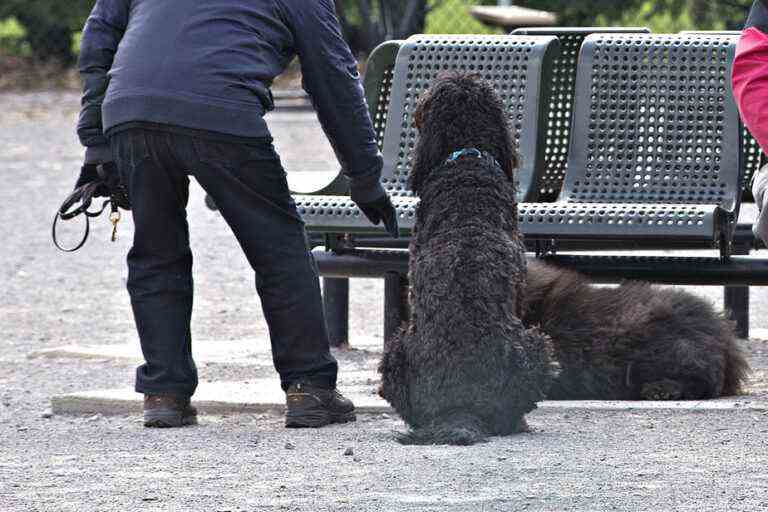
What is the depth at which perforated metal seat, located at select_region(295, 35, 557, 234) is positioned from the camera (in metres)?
6.20

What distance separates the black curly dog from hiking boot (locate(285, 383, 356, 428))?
1.09 ft

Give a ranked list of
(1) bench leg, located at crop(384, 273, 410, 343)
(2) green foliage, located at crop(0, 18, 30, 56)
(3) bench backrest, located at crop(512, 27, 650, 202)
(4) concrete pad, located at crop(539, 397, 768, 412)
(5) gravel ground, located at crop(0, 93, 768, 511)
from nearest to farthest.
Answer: (5) gravel ground, located at crop(0, 93, 768, 511)
(4) concrete pad, located at crop(539, 397, 768, 412)
(1) bench leg, located at crop(384, 273, 410, 343)
(3) bench backrest, located at crop(512, 27, 650, 202)
(2) green foliage, located at crop(0, 18, 30, 56)

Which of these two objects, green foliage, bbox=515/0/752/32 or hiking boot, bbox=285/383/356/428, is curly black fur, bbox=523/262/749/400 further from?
Answer: green foliage, bbox=515/0/752/32

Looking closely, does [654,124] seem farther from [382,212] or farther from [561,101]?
[382,212]

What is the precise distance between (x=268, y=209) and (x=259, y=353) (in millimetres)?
1825

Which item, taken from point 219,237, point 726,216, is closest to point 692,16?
point 219,237

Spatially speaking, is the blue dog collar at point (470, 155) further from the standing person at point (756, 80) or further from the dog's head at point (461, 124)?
the standing person at point (756, 80)

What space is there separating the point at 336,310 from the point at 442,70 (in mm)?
1085

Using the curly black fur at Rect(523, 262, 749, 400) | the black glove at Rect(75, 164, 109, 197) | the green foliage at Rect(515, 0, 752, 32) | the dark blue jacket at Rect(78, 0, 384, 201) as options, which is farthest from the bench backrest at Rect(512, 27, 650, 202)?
the green foliage at Rect(515, 0, 752, 32)

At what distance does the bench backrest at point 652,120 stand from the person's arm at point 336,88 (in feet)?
4.40

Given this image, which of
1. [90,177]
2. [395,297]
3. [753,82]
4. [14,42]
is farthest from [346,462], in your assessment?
[14,42]

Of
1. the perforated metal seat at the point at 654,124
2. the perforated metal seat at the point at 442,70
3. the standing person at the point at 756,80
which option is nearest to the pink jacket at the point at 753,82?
the standing person at the point at 756,80

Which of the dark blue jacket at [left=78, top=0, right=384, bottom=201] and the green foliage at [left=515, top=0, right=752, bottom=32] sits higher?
the dark blue jacket at [left=78, top=0, right=384, bottom=201]

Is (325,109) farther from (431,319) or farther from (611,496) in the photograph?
(611,496)
